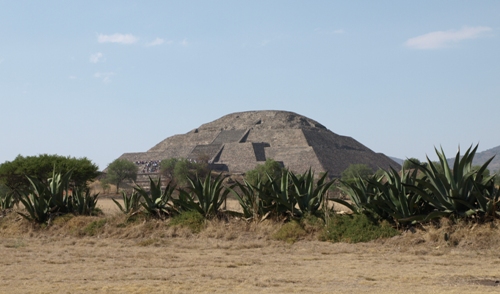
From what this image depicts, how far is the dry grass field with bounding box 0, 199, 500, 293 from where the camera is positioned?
5.57 m

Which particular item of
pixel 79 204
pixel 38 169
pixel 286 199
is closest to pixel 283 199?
pixel 286 199

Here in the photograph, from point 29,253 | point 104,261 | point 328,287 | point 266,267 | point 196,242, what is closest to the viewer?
point 328,287

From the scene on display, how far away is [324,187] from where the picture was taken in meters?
9.70

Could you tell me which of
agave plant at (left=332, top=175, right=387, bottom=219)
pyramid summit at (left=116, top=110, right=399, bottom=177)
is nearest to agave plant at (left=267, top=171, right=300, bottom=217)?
agave plant at (left=332, top=175, right=387, bottom=219)

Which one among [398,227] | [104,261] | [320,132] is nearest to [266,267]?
[104,261]

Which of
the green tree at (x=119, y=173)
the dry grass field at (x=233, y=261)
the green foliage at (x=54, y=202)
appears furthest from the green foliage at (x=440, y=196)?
the green tree at (x=119, y=173)

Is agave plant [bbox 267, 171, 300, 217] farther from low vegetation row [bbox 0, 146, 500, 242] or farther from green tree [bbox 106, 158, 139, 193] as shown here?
green tree [bbox 106, 158, 139, 193]

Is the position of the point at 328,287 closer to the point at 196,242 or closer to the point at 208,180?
the point at 196,242

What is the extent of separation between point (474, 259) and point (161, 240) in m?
4.43

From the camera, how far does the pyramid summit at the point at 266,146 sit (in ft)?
260

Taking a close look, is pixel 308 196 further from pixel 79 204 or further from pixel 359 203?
pixel 79 204

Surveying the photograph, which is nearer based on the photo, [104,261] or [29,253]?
[104,261]

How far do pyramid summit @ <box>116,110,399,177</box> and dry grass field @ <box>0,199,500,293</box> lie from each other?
62.1 meters

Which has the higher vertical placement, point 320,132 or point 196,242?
point 320,132
